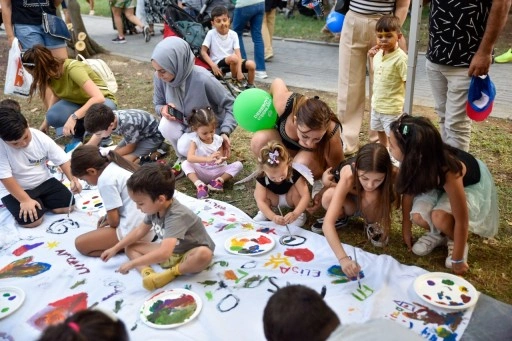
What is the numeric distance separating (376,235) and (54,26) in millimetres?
3748

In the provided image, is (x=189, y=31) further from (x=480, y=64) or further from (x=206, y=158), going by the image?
(x=480, y=64)

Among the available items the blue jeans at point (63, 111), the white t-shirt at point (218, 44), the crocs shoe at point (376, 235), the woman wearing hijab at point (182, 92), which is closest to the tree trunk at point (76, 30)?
the white t-shirt at point (218, 44)

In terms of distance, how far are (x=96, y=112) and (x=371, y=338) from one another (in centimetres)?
276

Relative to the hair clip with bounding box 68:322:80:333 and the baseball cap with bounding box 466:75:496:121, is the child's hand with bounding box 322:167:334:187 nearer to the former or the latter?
the baseball cap with bounding box 466:75:496:121

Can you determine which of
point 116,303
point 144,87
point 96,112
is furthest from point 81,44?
point 116,303

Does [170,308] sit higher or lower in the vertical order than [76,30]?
lower

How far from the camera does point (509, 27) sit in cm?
779

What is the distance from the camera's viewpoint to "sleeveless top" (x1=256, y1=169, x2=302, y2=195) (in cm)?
287

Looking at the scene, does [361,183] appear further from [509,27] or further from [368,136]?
[509,27]

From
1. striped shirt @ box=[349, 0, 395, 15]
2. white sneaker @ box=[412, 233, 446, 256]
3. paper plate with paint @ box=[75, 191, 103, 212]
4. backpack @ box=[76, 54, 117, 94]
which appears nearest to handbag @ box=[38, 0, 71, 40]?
backpack @ box=[76, 54, 117, 94]

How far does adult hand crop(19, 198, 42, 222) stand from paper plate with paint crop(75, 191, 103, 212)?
0.99 ft

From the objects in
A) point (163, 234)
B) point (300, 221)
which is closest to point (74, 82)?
point (163, 234)

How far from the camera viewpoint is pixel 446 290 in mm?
2127

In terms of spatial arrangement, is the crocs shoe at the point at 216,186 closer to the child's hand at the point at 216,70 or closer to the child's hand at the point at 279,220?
the child's hand at the point at 279,220
